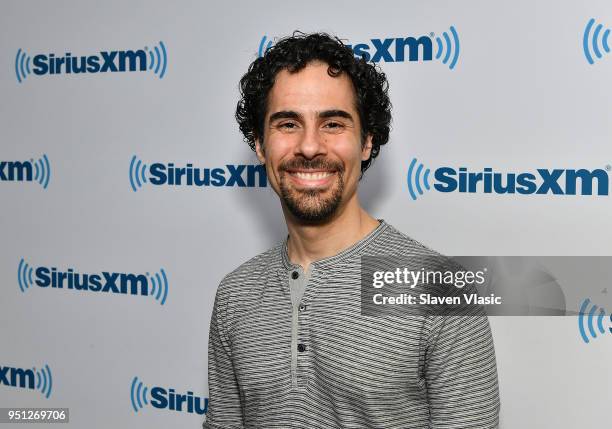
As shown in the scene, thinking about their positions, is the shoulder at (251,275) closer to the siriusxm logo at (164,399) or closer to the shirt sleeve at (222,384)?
the shirt sleeve at (222,384)

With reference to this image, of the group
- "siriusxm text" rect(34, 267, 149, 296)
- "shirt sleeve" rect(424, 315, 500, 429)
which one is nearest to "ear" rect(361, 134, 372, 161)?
"shirt sleeve" rect(424, 315, 500, 429)

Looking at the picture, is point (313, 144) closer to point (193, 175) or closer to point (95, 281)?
point (193, 175)

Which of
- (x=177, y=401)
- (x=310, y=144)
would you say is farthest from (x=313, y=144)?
(x=177, y=401)

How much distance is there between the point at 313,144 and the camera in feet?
4.06

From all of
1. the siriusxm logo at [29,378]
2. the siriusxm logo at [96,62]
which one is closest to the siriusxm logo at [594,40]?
the siriusxm logo at [96,62]

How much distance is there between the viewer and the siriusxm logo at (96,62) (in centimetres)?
193

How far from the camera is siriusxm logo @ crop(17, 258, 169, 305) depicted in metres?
1.97

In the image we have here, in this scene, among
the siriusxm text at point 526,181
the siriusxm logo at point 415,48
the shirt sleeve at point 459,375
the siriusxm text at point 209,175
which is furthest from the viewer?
the siriusxm text at point 209,175

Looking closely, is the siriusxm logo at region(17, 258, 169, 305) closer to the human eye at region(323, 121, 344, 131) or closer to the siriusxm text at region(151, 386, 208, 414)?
the siriusxm text at region(151, 386, 208, 414)

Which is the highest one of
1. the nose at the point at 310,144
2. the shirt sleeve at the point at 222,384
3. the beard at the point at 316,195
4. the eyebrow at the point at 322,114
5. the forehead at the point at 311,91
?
the forehead at the point at 311,91

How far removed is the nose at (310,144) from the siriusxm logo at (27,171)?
1.17 metres

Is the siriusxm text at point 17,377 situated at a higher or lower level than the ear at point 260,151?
lower

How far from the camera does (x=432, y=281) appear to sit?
1217mm

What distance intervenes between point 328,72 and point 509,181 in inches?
20.1
